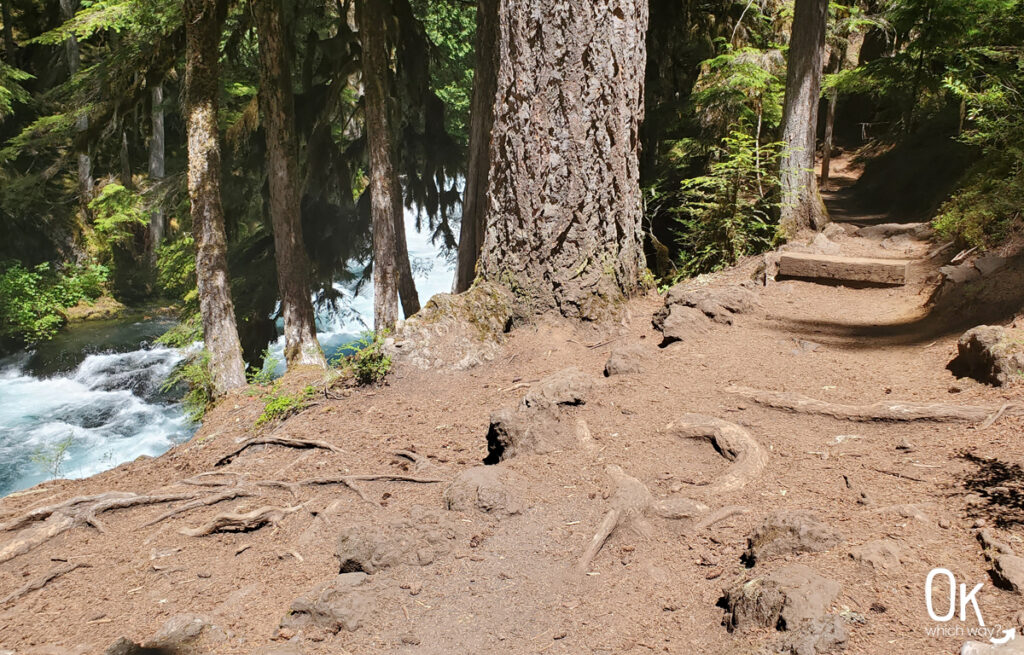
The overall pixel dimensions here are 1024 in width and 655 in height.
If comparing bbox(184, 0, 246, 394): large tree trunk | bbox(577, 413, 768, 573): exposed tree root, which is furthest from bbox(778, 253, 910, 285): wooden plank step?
bbox(184, 0, 246, 394): large tree trunk

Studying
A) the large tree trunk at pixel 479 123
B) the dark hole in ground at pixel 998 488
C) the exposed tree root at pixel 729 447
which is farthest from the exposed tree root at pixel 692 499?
the large tree trunk at pixel 479 123

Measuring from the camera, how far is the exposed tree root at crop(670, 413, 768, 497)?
348 cm

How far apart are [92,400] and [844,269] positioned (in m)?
15.3

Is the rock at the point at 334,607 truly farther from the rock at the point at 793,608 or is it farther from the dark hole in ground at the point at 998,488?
the dark hole in ground at the point at 998,488

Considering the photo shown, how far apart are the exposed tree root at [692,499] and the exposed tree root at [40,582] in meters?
2.63

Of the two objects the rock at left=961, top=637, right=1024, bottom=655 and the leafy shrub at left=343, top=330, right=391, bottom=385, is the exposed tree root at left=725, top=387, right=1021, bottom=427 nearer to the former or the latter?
the rock at left=961, top=637, right=1024, bottom=655

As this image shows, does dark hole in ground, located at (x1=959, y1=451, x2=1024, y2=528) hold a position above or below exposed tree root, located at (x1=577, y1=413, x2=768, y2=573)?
above

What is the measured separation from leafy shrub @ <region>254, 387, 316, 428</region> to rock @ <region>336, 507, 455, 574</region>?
2.11 meters

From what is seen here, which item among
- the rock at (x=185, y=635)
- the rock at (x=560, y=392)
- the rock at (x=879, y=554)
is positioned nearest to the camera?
the rock at (x=879, y=554)

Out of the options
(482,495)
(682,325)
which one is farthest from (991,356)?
(482,495)

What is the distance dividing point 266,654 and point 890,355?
172 inches

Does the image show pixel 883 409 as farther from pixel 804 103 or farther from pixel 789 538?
pixel 804 103

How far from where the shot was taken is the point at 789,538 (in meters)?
2.83

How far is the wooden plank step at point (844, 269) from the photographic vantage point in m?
7.47
